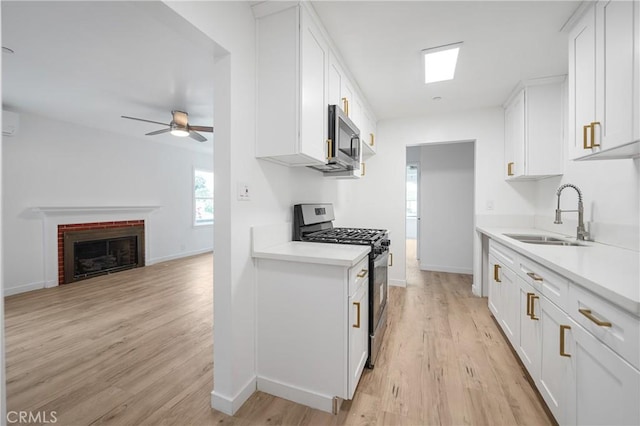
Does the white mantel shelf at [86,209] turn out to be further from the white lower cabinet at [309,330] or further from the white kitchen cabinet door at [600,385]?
the white kitchen cabinet door at [600,385]

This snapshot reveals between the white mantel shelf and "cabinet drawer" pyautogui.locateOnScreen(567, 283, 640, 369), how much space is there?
557cm

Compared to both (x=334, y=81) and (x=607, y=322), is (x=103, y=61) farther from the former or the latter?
(x=607, y=322)

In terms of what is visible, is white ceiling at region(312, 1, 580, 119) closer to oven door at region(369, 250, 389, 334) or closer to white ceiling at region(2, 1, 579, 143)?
white ceiling at region(2, 1, 579, 143)

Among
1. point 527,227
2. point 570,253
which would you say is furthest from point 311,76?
point 527,227

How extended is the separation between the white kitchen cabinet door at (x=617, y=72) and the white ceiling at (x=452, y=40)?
0.35 meters

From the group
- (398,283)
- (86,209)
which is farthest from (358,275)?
(86,209)

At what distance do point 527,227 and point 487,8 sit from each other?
2599 millimetres

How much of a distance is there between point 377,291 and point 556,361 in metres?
1.04

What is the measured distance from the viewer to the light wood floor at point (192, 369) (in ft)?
5.16

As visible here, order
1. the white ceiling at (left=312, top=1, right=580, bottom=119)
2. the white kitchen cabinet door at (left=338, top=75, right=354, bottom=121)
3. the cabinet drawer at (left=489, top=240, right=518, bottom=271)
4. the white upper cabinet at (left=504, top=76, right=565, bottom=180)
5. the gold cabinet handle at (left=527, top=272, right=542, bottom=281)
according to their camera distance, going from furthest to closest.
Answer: the white upper cabinet at (left=504, top=76, right=565, bottom=180) → the white kitchen cabinet door at (left=338, top=75, right=354, bottom=121) → the cabinet drawer at (left=489, top=240, right=518, bottom=271) → the white ceiling at (left=312, top=1, right=580, bottom=119) → the gold cabinet handle at (left=527, top=272, right=542, bottom=281)

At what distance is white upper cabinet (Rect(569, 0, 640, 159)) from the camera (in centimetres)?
136

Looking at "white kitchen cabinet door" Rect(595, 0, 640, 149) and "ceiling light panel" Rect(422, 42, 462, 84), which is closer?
"white kitchen cabinet door" Rect(595, 0, 640, 149)

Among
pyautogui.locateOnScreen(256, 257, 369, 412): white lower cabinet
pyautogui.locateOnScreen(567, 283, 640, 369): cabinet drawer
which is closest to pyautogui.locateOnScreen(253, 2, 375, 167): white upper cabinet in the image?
pyautogui.locateOnScreen(256, 257, 369, 412): white lower cabinet

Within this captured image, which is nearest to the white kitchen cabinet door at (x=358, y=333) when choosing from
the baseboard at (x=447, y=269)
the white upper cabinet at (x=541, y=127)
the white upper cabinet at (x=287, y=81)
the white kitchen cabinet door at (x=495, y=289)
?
the white upper cabinet at (x=287, y=81)
